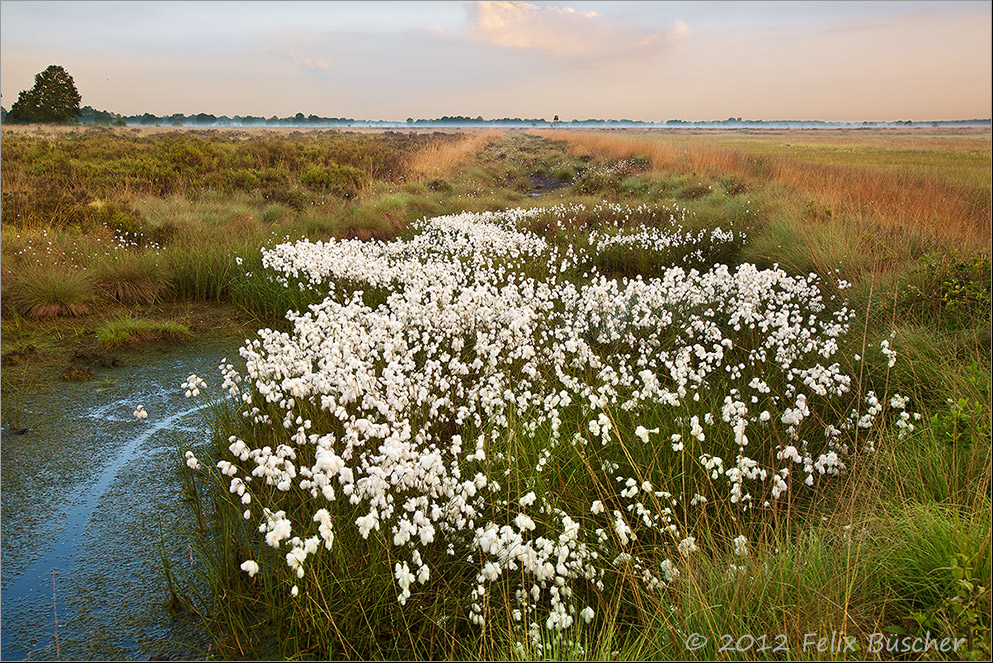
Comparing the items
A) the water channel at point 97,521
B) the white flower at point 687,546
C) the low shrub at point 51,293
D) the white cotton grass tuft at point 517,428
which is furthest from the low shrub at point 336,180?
the white flower at point 687,546

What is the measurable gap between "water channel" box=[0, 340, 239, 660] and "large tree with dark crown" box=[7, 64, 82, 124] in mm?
48793

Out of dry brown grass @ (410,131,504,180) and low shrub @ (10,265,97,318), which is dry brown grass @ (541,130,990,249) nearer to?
dry brown grass @ (410,131,504,180)

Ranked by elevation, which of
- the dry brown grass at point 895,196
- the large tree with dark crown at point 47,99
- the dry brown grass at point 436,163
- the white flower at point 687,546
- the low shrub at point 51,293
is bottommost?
the white flower at point 687,546

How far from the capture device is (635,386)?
602cm

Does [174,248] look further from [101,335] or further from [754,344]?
[754,344]

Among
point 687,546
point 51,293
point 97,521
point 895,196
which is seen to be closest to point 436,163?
point 895,196

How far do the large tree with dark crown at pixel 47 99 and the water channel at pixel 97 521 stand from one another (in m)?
48.8

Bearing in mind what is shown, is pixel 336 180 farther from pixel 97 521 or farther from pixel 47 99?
pixel 47 99

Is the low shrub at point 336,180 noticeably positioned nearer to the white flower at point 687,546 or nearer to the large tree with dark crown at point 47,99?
the white flower at point 687,546

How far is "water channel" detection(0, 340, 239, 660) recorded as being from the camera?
3.66m

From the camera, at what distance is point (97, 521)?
15.6 ft

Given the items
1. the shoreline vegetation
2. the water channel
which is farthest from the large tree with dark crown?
the water channel

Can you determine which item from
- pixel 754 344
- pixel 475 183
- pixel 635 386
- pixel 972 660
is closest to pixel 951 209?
pixel 754 344

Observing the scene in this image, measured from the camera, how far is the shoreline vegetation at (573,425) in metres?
3.17
